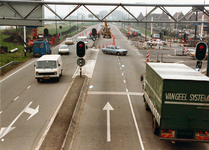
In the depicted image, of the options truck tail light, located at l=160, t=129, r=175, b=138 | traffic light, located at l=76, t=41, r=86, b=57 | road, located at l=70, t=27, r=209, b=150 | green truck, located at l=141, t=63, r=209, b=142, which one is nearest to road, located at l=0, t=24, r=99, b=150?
road, located at l=70, t=27, r=209, b=150

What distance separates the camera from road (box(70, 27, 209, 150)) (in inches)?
432

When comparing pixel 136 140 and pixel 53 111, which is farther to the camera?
pixel 53 111

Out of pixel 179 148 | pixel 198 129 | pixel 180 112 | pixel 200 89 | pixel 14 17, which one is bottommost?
pixel 179 148

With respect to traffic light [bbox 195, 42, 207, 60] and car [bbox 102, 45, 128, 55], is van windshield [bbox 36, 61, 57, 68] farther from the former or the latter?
car [bbox 102, 45, 128, 55]

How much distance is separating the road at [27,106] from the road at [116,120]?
1894 millimetres

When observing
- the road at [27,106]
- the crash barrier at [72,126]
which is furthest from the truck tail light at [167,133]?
the road at [27,106]

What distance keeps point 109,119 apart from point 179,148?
434 centimetres

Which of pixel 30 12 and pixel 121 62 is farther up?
pixel 30 12

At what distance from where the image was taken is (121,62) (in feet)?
109

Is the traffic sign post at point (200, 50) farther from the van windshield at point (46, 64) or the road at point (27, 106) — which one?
the van windshield at point (46, 64)

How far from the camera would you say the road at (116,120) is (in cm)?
1096

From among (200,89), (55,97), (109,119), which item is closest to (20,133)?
(109,119)

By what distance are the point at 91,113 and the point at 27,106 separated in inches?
168

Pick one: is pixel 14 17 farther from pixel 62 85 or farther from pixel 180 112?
pixel 180 112
